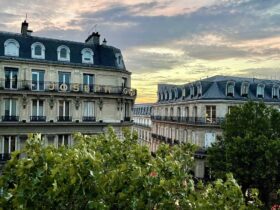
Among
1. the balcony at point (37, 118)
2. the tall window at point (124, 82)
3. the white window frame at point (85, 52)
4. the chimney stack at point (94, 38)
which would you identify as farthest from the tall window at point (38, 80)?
the tall window at point (124, 82)

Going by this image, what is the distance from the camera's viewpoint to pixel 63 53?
3553 centimetres

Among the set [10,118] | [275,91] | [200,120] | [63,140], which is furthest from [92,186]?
[275,91]

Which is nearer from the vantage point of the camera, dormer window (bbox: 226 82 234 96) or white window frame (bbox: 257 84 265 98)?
dormer window (bbox: 226 82 234 96)

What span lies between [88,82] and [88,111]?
3.14 metres

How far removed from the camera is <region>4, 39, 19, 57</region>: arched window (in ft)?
108

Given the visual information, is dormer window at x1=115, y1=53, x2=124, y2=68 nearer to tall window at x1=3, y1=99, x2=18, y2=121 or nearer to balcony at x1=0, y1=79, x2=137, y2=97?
balcony at x1=0, y1=79, x2=137, y2=97

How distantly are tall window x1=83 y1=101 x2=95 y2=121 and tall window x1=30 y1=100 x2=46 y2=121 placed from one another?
437cm

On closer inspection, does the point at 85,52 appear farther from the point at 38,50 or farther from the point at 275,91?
the point at 275,91

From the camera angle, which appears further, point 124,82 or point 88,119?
point 124,82

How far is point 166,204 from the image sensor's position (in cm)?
927

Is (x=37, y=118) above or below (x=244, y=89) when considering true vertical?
below

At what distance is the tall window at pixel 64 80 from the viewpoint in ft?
114

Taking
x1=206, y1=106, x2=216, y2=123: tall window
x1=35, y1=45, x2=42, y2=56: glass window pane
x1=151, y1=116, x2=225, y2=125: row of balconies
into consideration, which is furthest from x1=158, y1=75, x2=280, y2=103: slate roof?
x1=35, y1=45, x2=42, y2=56: glass window pane

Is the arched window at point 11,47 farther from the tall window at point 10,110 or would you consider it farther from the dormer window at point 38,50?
the tall window at point 10,110
